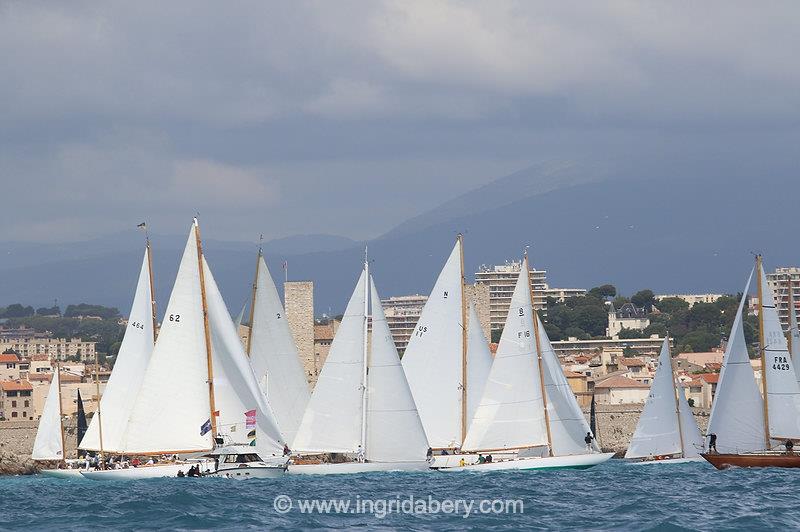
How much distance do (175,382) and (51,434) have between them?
77.9 ft

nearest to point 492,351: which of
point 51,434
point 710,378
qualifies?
point 710,378

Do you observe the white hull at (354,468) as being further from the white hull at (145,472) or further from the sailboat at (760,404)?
the sailboat at (760,404)

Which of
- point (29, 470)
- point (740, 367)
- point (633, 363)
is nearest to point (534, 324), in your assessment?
point (740, 367)

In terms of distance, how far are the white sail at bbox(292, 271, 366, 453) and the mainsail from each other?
461 inches

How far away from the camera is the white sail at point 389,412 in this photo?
46.8 meters

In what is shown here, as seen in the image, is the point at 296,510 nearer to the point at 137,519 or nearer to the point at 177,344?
the point at 137,519

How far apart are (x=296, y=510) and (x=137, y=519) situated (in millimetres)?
3523

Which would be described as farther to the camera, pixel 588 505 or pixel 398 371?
pixel 398 371

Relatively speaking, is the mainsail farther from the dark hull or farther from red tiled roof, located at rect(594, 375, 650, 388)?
red tiled roof, located at rect(594, 375, 650, 388)

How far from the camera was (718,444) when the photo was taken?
159 ft

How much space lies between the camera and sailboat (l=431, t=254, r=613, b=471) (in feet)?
160

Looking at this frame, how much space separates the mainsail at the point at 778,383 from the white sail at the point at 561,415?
5.98 m

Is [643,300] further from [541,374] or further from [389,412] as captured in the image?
[389,412]

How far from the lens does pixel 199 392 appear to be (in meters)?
44.2
